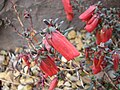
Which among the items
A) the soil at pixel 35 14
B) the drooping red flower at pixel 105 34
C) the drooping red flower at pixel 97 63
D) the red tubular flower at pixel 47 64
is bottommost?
the drooping red flower at pixel 97 63

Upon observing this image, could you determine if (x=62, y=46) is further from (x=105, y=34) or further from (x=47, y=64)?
(x=105, y=34)

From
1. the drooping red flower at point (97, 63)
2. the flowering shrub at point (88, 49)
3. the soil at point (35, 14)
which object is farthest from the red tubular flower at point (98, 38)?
the soil at point (35, 14)

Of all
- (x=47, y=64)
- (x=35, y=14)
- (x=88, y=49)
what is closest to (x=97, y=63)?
(x=88, y=49)

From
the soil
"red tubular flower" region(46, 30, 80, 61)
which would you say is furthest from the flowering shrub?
the soil

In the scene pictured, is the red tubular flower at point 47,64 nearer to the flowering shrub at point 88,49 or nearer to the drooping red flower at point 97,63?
the flowering shrub at point 88,49

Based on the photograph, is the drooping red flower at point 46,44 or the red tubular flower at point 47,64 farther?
the red tubular flower at point 47,64

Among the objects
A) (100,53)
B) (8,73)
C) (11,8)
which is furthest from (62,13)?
(100,53)

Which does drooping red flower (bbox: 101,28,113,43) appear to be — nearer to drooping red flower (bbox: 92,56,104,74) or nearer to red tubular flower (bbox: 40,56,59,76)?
drooping red flower (bbox: 92,56,104,74)

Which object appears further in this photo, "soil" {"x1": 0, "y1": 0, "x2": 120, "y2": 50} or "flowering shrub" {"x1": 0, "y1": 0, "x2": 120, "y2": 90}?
"soil" {"x1": 0, "y1": 0, "x2": 120, "y2": 50}

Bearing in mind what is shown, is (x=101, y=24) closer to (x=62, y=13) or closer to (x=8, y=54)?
(x=62, y=13)
